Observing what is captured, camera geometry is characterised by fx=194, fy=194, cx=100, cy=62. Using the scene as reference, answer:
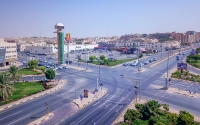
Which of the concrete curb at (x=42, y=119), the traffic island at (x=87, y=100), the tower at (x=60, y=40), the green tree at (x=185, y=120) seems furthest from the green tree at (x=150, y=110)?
the tower at (x=60, y=40)

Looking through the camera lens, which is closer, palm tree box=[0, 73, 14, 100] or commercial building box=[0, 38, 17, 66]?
palm tree box=[0, 73, 14, 100]

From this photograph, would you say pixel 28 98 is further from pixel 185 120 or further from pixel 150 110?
pixel 185 120

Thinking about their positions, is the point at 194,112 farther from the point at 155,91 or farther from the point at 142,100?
the point at 155,91

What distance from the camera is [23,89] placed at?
35.5 meters

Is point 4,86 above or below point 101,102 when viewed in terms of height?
above

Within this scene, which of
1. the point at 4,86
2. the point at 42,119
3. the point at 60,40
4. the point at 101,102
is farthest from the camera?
the point at 60,40

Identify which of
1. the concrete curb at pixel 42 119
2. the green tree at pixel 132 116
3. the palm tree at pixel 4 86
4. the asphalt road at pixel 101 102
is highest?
the palm tree at pixel 4 86

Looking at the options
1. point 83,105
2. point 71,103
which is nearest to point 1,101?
point 71,103

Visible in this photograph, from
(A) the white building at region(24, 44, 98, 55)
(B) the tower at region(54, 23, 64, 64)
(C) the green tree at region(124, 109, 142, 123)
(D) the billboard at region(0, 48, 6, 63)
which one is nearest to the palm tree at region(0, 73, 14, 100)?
(C) the green tree at region(124, 109, 142, 123)

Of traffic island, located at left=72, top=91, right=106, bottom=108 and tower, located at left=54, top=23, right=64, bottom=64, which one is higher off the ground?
tower, located at left=54, top=23, right=64, bottom=64

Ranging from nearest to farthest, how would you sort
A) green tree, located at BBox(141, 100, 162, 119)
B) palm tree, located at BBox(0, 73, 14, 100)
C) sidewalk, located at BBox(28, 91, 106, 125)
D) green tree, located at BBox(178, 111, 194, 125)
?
1. green tree, located at BBox(178, 111, 194, 125)
2. green tree, located at BBox(141, 100, 162, 119)
3. sidewalk, located at BBox(28, 91, 106, 125)
4. palm tree, located at BBox(0, 73, 14, 100)

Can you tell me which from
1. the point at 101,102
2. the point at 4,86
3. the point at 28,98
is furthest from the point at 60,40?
the point at 101,102

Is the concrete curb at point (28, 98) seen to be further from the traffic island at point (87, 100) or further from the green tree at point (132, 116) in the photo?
the green tree at point (132, 116)

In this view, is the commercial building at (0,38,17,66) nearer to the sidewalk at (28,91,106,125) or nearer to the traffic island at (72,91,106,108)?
the traffic island at (72,91,106,108)
